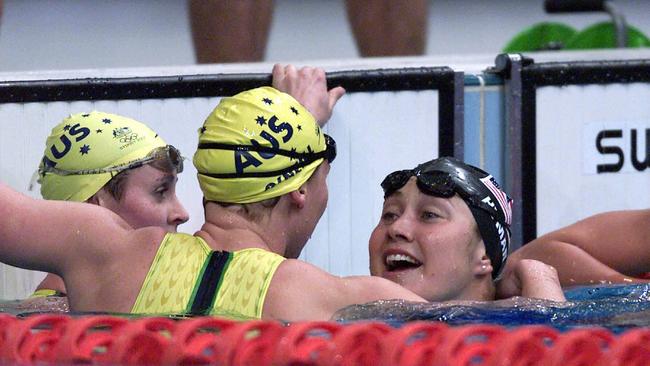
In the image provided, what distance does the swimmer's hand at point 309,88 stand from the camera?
3623 mm

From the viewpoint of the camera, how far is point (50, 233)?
2.64 metres

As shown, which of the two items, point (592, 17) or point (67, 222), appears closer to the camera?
point (67, 222)

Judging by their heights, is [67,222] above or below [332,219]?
above

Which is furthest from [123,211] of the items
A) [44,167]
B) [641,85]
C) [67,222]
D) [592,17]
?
[592,17]

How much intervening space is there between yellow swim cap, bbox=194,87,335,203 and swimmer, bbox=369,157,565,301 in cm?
30

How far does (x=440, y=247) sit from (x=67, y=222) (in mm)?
924

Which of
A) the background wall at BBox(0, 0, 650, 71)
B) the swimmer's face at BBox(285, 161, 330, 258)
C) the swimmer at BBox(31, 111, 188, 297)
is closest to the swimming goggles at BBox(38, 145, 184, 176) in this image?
the swimmer at BBox(31, 111, 188, 297)

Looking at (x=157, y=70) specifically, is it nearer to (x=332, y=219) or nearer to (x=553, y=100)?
(x=332, y=219)

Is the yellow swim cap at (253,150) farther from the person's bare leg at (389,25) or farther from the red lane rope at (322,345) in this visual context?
the person's bare leg at (389,25)

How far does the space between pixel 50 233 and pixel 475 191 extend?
1.08 m

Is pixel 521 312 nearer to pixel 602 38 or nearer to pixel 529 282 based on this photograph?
pixel 529 282

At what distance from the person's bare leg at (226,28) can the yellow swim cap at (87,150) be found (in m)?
1.57

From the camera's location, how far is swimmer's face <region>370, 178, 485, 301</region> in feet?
10.0

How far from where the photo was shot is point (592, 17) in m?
7.82
